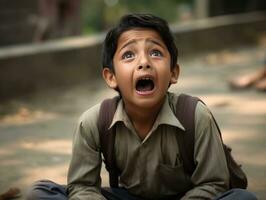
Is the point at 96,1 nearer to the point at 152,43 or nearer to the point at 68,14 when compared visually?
the point at 68,14

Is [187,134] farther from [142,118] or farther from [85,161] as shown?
[85,161]

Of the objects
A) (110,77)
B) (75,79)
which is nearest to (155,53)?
(110,77)

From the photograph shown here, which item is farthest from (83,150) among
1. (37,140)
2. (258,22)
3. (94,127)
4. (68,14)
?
(258,22)

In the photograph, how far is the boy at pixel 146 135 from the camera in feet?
8.79

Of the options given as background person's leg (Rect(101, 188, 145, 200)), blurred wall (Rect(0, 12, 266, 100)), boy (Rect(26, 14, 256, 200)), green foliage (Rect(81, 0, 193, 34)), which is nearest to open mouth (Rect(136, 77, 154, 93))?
boy (Rect(26, 14, 256, 200))

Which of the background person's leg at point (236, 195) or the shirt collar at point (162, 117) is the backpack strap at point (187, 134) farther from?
the background person's leg at point (236, 195)

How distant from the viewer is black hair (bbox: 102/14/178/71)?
2748 mm

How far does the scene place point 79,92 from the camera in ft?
24.3

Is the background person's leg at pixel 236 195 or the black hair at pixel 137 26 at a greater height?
the black hair at pixel 137 26

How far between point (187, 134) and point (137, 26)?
20.2 inches

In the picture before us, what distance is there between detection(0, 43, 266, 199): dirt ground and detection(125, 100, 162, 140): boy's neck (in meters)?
0.84

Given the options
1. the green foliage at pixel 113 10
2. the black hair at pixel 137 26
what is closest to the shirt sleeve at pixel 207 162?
the black hair at pixel 137 26

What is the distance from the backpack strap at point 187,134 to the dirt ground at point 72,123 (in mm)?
726

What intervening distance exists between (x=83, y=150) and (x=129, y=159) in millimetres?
207
